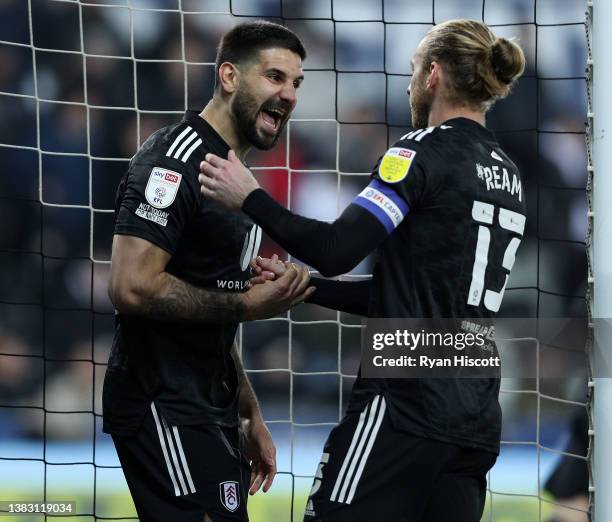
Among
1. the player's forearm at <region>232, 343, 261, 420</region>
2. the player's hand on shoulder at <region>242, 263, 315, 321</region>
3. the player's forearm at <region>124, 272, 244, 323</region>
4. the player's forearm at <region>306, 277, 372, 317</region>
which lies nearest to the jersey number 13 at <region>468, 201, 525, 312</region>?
the player's forearm at <region>306, 277, 372, 317</region>

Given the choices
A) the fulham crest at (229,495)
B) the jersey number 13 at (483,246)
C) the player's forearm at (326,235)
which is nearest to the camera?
the player's forearm at (326,235)

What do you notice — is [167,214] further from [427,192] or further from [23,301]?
[23,301]

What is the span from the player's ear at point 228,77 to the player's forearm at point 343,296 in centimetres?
59

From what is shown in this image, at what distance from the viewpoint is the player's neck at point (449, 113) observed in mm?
2674

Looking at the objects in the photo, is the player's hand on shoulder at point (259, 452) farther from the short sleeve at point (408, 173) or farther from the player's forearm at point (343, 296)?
the short sleeve at point (408, 173)

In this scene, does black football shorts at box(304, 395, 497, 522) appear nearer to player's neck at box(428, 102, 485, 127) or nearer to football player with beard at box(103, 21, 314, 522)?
football player with beard at box(103, 21, 314, 522)

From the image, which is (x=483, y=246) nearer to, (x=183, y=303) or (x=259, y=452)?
(x=183, y=303)

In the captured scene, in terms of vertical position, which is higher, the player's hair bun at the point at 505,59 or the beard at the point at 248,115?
the player's hair bun at the point at 505,59

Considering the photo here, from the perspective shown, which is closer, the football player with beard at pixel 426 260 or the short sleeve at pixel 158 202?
the football player with beard at pixel 426 260

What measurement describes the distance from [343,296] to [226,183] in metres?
0.52

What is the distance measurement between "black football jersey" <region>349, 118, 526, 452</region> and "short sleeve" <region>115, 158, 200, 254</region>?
0.46 metres

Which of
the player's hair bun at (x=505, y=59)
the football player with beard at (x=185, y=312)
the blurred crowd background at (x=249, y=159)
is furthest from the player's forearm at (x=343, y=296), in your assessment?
the blurred crowd background at (x=249, y=159)

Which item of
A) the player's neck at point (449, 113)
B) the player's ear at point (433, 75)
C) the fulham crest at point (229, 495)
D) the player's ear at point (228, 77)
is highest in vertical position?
the player's ear at point (228, 77)

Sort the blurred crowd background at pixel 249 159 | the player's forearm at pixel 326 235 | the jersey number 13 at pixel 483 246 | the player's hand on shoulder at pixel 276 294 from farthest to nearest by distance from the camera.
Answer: the blurred crowd background at pixel 249 159 < the player's hand on shoulder at pixel 276 294 < the jersey number 13 at pixel 483 246 < the player's forearm at pixel 326 235
